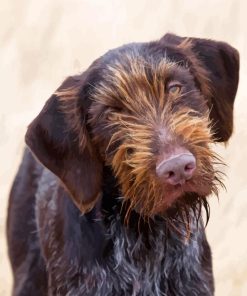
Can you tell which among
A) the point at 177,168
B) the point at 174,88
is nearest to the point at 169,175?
the point at 177,168

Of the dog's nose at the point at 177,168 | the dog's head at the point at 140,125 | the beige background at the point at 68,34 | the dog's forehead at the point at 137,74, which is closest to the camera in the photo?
the dog's nose at the point at 177,168

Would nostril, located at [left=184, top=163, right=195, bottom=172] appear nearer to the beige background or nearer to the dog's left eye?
the dog's left eye

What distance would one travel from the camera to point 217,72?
3521 mm

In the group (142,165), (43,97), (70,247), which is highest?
(142,165)

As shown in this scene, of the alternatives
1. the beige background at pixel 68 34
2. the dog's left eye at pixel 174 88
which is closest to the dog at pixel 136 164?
the dog's left eye at pixel 174 88

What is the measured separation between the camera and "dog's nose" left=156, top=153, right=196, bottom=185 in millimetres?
2945

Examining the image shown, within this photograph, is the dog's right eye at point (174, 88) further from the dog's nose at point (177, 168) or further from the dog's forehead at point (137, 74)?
the dog's nose at point (177, 168)

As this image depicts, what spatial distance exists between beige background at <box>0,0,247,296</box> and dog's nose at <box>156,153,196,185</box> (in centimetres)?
274

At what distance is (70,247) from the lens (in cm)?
350

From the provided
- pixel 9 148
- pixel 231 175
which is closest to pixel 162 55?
pixel 231 175

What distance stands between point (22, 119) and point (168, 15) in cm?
134

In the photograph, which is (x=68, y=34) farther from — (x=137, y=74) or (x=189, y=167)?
(x=189, y=167)

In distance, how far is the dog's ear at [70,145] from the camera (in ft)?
10.9

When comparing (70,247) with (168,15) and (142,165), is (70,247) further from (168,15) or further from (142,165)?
(168,15)
